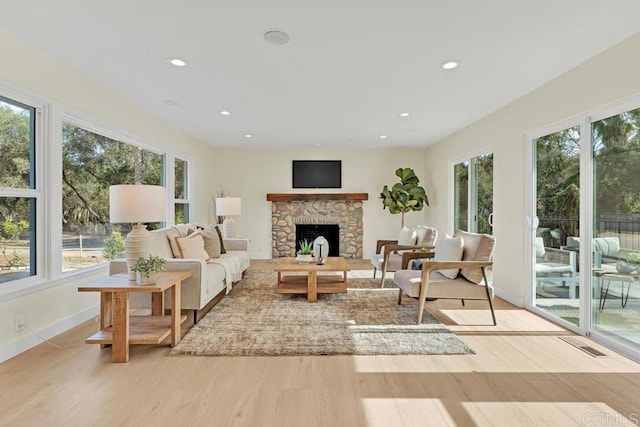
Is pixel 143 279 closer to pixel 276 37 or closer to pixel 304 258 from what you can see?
pixel 276 37

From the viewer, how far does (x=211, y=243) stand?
455cm

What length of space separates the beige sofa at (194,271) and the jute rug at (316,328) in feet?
0.71

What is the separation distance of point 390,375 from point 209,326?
5.80 ft

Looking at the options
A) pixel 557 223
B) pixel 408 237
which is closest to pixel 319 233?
pixel 408 237

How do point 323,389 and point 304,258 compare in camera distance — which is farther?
point 304,258

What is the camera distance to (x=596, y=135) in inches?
117

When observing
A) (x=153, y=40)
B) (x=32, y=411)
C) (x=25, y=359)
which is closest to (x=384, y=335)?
(x=32, y=411)

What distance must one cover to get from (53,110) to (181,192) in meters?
3.02

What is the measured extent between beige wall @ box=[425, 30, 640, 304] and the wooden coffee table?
2052mm

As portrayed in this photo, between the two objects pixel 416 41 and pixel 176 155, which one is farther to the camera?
pixel 176 155

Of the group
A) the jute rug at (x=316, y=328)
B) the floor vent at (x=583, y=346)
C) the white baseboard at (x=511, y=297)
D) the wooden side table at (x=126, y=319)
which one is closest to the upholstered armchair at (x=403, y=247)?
the jute rug at (x=316, y=328)

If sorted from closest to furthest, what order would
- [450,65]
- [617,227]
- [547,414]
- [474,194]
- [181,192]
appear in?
[547,414]
[617,227]
[450,65]
[474,194]
[181,192]

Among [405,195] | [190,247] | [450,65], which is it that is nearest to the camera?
[450,65]

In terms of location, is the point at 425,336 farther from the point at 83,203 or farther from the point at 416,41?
the point at 83,203
